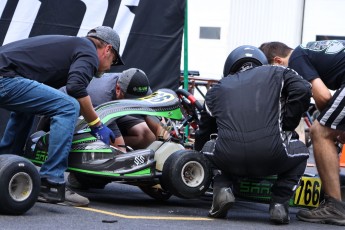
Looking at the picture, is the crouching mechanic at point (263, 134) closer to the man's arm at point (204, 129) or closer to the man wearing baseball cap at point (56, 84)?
the man's arm at point (204, 129)

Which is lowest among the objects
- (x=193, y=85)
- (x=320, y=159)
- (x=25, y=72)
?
(x=193, y=85)

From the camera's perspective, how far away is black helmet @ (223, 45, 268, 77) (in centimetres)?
600

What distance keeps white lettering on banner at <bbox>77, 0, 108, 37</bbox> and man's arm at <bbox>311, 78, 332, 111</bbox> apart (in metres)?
3.34

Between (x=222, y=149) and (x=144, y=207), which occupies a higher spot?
(x=222, y=149)

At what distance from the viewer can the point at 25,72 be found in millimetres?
5656

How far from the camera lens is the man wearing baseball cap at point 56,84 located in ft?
18.2

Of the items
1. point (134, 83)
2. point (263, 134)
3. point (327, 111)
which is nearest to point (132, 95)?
point (134, 83)

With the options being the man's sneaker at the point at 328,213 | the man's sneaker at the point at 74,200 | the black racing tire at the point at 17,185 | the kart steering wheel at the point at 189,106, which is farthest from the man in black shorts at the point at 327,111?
the black racing tire at the point at 17,185

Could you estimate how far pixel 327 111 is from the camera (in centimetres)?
579

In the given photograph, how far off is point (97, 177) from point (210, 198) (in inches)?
47.6

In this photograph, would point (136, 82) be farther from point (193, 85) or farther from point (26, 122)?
point (193, 85)

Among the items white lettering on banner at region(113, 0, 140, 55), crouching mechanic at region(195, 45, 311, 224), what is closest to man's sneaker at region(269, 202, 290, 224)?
crouching mechanic at region(195, 45, 311, 224)

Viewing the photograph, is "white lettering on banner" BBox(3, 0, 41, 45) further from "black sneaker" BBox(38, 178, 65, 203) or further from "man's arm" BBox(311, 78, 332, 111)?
"man's arm" BBox(311, 78, 332, 111)

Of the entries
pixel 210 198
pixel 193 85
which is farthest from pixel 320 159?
pixel 193 85
